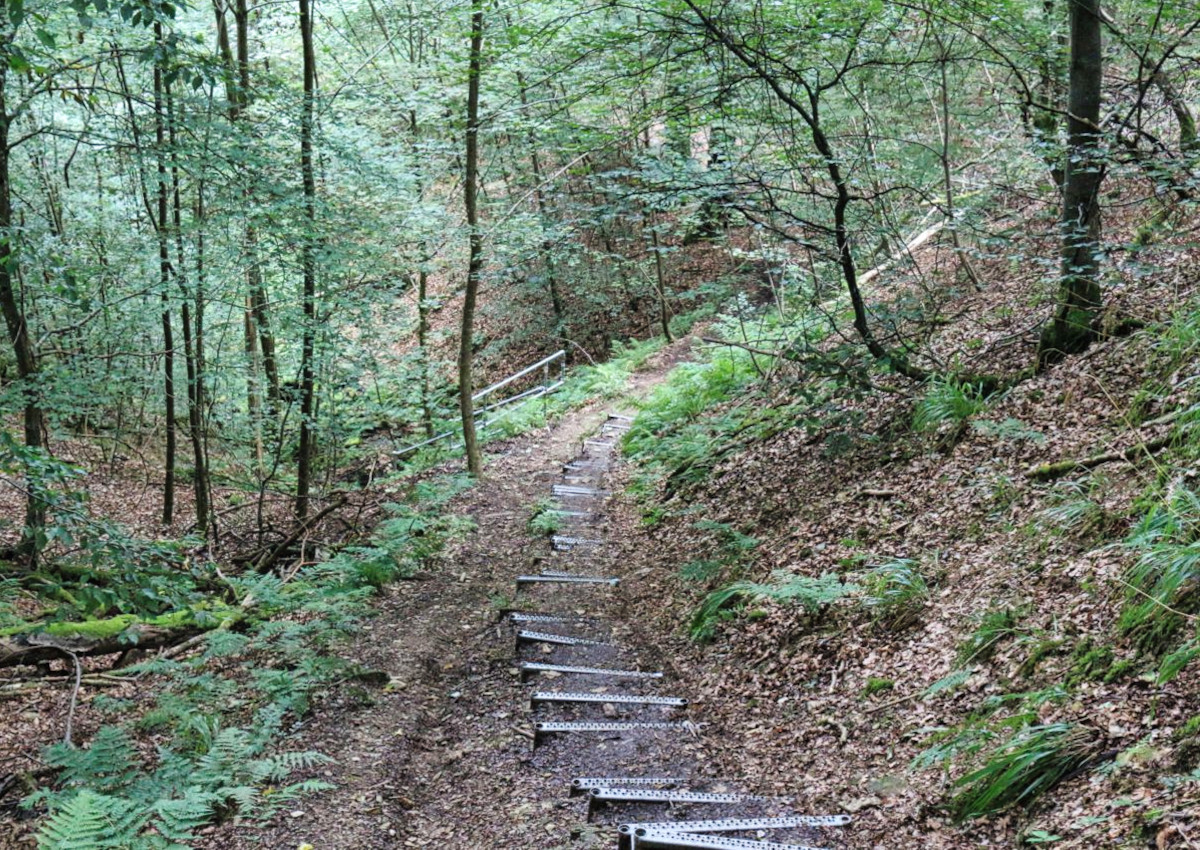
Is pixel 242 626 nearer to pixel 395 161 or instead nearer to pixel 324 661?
pixel 324 661

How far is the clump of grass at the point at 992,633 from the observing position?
4.75 meters

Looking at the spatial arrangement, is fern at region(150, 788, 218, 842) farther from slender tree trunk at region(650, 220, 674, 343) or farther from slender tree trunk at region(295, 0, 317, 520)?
slender tree trunk at region(650, 220, 674, 343)

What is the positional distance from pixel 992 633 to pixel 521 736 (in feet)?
9.95

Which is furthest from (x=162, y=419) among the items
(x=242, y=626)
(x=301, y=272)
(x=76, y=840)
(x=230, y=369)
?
(x=76, y=840)

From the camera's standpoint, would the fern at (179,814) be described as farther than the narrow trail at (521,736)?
No

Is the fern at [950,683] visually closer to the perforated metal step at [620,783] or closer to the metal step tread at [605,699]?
Answer: the perforated metal step at [620,783]

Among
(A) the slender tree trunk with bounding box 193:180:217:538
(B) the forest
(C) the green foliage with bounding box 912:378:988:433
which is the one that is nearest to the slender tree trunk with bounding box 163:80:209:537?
(A) the slender tree trunk with bounding box 193:180:217:538

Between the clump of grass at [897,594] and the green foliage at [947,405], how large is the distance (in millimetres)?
2174

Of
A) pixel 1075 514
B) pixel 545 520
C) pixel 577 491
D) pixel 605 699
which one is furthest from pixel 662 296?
pixel 1075 514

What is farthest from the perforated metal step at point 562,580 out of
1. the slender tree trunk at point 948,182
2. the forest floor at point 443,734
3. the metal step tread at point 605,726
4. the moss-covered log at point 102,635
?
the slender tree trunk at point 948,182

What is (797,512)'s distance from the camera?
8172 mm

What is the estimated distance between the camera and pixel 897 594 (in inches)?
226

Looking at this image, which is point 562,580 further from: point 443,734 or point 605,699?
point 443,734

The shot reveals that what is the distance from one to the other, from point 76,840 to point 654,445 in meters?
10.7
